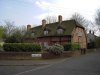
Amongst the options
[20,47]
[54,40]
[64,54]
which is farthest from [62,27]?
[20,47]

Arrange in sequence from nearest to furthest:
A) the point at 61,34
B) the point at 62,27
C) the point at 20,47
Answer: the point at 20,47, the point at 61,34, the point at 62,27

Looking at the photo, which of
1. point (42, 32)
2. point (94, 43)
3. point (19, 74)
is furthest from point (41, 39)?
point (19, 74)

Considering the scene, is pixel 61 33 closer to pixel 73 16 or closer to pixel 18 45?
pixel 18 45

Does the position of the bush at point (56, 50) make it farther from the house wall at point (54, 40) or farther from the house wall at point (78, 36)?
the house wall at point (78, 36)

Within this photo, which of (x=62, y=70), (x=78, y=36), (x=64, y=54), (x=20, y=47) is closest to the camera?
(x=62, y=70)

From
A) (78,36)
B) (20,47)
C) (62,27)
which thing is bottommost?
(20,47)

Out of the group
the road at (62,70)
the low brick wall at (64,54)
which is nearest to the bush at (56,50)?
the low brick wall at (64,54)

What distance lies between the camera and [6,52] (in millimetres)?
30281

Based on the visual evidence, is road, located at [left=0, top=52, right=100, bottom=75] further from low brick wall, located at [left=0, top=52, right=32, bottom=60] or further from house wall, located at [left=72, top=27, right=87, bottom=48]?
house wall, located at [left=72, top=27, right=87, bottom=48]

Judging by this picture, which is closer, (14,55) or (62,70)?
(62,70)

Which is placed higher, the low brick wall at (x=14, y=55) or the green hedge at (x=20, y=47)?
the green hedge at (x=20, y=47)

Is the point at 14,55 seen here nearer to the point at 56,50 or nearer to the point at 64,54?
the point at 56,50

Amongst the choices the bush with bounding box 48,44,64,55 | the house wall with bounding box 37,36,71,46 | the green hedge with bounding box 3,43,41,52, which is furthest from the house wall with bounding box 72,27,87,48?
the green hedge with bounding box 3,43,41,52

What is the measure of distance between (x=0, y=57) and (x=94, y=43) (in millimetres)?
47912
